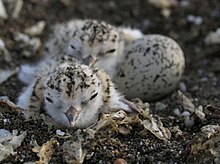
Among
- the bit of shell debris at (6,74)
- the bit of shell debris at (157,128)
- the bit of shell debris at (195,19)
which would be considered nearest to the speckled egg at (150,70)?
the bit of shell debris at (157,128)

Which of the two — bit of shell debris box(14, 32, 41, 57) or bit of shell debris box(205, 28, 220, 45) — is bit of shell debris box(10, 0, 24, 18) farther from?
bit of shell debris box(205, 28, 220, 45)

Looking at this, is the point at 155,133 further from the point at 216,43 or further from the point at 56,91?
the point at 216,43

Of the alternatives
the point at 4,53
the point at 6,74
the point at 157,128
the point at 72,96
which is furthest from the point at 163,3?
the point at 72,96

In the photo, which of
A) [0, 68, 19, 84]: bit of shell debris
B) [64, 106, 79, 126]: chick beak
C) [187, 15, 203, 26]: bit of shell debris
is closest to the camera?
[64, 106, 79, 126]: chick beak

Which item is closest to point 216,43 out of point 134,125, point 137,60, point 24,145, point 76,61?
point 137,60

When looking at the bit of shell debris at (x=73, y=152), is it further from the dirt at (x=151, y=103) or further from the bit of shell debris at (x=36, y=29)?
the bit of shell debris at (x=36, y=29)

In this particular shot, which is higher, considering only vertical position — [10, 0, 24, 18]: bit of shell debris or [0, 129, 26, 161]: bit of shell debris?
[10, 0, 24, 18]: bit of shell debris

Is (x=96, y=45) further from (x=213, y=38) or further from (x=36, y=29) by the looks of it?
(x=213, y=38)

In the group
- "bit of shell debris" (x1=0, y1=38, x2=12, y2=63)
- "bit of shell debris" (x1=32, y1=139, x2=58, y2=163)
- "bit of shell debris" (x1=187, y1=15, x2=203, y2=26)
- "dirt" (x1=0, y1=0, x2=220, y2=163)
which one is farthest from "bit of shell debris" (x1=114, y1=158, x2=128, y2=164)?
"bit of shell debris" (x1=187, y1=15, x2=203, y2=26)
